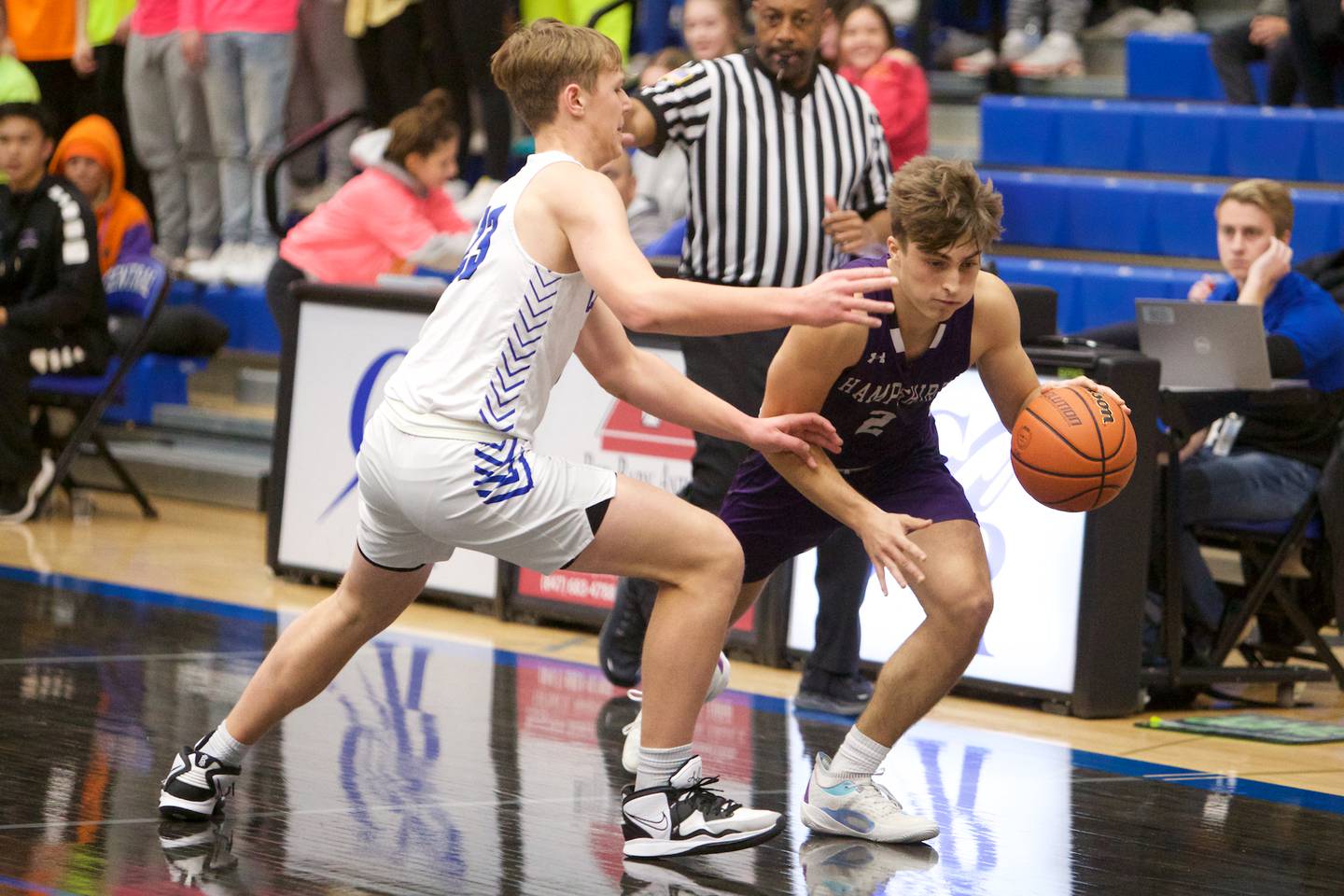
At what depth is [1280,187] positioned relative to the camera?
241 inches

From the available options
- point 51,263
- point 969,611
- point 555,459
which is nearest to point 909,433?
point 969,611

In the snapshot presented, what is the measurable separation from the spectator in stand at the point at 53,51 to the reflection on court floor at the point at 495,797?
6.12 metres

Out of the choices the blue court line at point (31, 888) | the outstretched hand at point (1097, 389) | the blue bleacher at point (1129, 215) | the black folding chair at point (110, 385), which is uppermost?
the outstretched hand at point (1097, 389)

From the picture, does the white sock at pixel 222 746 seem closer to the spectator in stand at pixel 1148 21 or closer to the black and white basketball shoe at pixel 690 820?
the black and white basketball shoe at pixel 690 820

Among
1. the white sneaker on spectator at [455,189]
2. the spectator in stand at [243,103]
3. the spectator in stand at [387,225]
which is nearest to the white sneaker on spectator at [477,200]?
the white sneaker on spectator at [455,189]

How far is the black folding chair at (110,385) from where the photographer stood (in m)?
8.48

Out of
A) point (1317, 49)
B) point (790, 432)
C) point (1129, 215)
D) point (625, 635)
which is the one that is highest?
point (1317, 49)

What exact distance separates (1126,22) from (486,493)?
7.42 metres

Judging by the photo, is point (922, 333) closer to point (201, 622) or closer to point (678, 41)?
point (201, 622)

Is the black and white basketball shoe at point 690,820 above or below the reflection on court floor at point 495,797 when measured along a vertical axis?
above

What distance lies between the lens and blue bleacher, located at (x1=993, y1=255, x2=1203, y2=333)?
27.0 ft

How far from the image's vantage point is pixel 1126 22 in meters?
10.1

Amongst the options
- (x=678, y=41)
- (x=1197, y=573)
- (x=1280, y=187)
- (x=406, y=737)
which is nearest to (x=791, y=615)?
(x=1197, y=573)

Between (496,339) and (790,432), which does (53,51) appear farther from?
(790,432)
